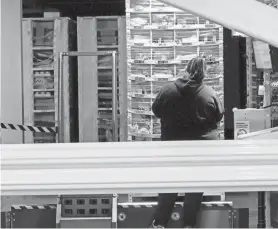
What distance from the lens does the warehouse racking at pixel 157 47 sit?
810 cm

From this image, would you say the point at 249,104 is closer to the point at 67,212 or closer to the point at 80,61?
the point at 80,61

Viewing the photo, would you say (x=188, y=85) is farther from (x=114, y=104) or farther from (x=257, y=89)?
(x=114, y=104)

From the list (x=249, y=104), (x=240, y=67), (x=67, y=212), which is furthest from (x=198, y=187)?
(x=240, y=67)

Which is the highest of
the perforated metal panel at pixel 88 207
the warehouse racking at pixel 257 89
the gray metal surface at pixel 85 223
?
the warehouse racking at pixel 257 89

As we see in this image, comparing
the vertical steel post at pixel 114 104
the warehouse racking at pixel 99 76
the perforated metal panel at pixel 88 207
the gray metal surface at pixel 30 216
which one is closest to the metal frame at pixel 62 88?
the vertical steel post at pixel 114 104

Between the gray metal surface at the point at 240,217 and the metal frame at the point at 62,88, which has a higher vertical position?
the metal frame at the point at 62,88

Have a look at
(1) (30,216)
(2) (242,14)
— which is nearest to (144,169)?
(2) (242,14)

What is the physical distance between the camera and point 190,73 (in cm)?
556

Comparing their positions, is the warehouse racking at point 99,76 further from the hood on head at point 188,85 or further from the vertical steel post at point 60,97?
the hood on head at point 188,85

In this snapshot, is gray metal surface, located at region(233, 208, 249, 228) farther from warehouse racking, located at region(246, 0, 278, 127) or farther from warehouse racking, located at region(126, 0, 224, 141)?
warehouse racking, located at region(126, 0, 224, 141)

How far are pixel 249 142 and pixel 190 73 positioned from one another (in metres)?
4.17

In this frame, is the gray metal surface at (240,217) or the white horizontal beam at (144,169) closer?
the white horizontal beam at (144,169)

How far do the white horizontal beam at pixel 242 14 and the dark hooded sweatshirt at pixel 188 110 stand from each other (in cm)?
405

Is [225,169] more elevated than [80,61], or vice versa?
[80,61]
